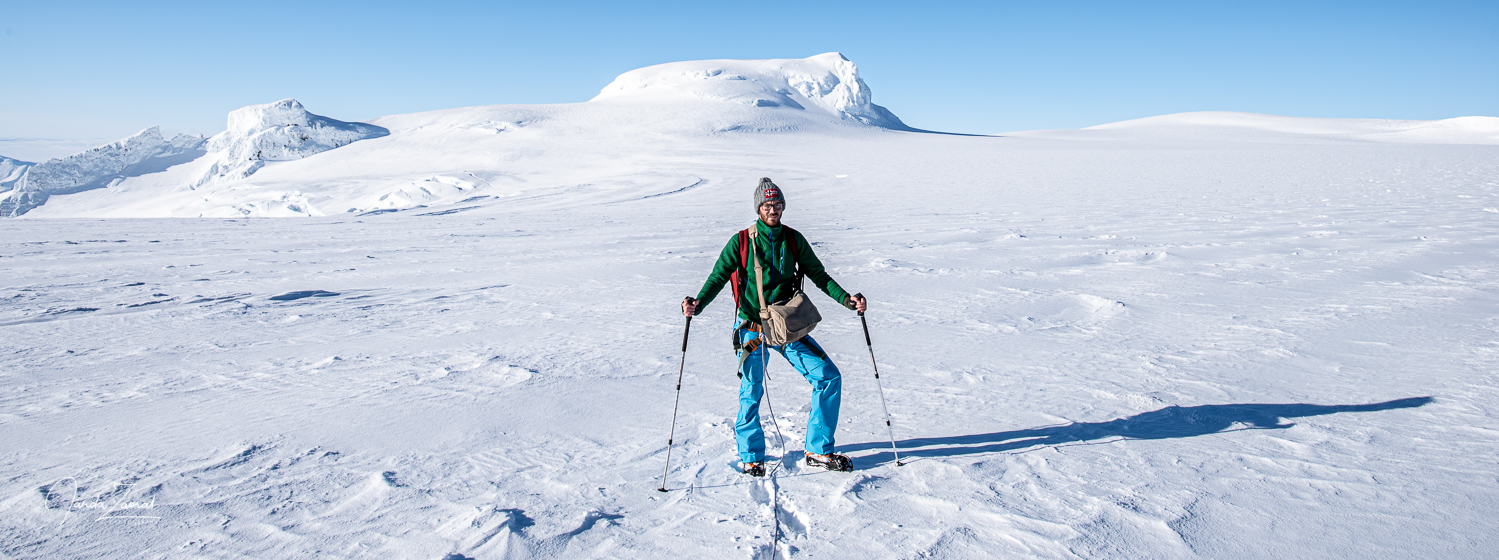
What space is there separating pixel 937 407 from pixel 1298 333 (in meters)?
3.64

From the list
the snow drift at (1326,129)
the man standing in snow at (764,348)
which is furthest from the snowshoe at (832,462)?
the snow drift at (1326,129)

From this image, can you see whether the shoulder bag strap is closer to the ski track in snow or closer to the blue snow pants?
the blue snow pants

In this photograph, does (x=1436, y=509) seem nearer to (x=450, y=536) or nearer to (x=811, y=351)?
(x=811, y=351)

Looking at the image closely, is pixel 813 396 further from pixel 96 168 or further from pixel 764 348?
pixel 96 168

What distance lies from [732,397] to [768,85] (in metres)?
74.5

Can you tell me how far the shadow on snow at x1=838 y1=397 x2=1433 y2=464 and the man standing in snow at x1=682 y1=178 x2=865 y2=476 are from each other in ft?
1.19

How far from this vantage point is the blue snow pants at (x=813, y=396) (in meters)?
3.61

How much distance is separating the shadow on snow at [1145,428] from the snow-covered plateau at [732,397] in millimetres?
27

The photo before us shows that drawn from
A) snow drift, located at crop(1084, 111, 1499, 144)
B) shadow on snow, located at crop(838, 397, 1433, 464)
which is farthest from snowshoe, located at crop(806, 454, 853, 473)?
snow drift, located at crop(1084, 111, 1499, 144)

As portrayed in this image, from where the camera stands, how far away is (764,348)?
12.1ft

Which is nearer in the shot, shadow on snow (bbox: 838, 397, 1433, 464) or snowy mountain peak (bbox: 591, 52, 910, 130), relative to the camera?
shadow on snow (bbox: 838, 397, 1433, 464)

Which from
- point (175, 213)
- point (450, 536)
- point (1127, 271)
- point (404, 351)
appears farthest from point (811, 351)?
point (175, 213)

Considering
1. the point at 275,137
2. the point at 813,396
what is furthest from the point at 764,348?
the point at 275,137

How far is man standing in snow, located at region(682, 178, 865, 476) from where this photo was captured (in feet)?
11.9
